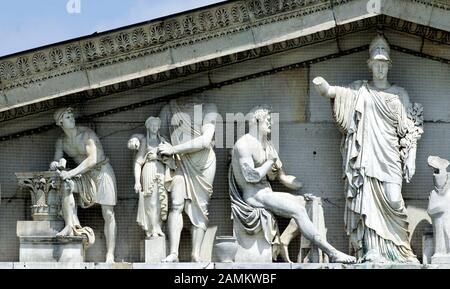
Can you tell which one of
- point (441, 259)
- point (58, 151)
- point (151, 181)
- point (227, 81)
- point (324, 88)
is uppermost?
point (227, 81)

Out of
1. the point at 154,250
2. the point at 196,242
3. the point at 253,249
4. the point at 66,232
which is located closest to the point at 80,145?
the point at 66,232

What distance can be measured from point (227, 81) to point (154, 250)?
7.18ft

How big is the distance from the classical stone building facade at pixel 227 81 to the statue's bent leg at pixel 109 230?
16cm

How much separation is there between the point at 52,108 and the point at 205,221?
7.23ft

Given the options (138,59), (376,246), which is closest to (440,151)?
(376,246)

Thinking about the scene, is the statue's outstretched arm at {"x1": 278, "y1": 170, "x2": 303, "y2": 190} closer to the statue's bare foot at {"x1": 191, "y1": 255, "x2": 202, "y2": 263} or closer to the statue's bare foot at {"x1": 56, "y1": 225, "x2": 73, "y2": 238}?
the statue's bare foot at {"x1": 191, "y1": 255, "x2": 202, "y2": 263}

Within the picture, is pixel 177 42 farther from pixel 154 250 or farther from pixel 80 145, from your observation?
pixel 154 250

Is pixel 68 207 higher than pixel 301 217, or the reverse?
pixel 68 207

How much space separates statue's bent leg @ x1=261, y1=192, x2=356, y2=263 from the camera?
98.9 ft

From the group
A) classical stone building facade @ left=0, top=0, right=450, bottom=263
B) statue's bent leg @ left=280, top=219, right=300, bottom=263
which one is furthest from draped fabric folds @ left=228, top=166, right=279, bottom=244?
classical stone building facade @ left=0, top=0, right=450, bottom=263

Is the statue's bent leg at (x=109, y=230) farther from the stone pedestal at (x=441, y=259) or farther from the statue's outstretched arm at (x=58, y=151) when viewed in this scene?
the stone pedestal at (x=441, y=259)

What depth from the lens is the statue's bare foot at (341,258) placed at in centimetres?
3009

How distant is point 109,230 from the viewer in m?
30.5

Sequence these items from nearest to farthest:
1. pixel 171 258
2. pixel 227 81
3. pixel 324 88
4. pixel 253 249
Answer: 1. pixel 171 258
2. pixel 253 249
3. pixel 324 88
4. pixel 227 81
